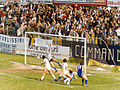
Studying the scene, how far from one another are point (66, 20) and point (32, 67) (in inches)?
312

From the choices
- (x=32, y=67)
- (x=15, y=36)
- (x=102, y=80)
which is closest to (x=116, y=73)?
(x=102, y=80)

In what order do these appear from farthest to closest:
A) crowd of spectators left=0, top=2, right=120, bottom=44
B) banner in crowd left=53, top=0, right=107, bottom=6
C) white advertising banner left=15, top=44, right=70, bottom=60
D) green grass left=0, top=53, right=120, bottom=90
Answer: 1. banner in crowd left=53, top=0, right=107, bottom=6
2. crowd of spectators left=0, top=2, right=120, bottom=44
3. white advertising banner left=15, top=44, right=70, bottom=60
4. green grass left=0, top=53, right=120, bottom=90

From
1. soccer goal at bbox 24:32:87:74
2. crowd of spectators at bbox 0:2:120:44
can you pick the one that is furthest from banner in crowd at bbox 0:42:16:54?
soccer goal at bbox 24:32:87:74

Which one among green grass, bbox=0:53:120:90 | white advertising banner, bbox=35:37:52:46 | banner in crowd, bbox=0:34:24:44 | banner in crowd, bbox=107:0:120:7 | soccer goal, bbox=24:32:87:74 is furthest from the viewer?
banner in crowd, bbox=107:0:120:7

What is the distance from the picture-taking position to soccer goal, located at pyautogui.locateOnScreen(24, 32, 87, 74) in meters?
30.0

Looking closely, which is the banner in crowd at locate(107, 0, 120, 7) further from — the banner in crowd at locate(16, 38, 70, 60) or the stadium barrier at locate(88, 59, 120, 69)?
the banner in crowd at locate(16, 38, 70, 60)

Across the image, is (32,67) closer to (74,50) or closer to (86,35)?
(74,50)

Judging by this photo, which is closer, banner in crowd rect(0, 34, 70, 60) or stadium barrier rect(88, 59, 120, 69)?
banner in crowd rect(0, 34, 70, 60)

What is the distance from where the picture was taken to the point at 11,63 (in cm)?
3272

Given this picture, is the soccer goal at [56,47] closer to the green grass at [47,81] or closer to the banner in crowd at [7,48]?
the green grass at [47,81]

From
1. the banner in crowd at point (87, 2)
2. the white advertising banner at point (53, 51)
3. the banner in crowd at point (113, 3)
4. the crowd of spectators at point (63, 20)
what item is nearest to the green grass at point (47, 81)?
the white advertising banner at point (53, 51)

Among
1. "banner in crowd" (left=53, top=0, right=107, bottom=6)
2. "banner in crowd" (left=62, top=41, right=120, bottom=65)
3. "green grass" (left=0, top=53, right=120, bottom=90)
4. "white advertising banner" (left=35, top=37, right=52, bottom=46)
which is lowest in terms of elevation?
"green grass" (left=0, top=53, right=120, bottom=90)

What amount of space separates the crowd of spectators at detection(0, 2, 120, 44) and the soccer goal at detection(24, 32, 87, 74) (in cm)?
137

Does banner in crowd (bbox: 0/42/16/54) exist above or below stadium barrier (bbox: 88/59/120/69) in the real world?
above
